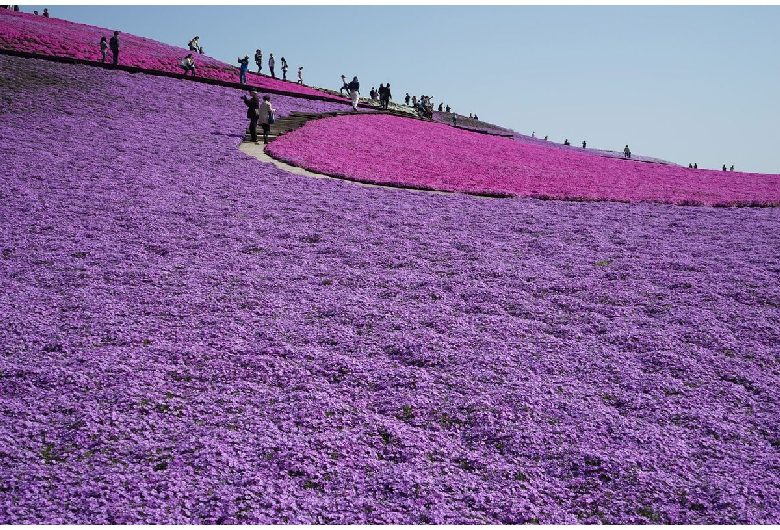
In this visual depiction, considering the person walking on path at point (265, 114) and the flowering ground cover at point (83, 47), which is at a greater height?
the flowering ground cover at point (83, 47)

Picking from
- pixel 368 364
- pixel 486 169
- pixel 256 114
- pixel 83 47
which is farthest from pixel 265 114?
pixel 83 47

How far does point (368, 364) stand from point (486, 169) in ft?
64.6

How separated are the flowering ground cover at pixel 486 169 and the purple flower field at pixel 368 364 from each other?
5.40 metres

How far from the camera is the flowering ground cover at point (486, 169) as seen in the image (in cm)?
2305

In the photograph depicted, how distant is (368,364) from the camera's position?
8930mm

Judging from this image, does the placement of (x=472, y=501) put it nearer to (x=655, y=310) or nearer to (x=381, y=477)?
(x=381, y=477)

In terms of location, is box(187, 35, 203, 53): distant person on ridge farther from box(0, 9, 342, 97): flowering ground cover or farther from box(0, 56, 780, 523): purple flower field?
box(0, 56, 780, 523): purple flower field

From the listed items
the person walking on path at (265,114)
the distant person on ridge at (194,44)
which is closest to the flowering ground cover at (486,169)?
the person walking on path at (265,114)

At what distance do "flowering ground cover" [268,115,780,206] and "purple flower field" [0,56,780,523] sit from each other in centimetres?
540

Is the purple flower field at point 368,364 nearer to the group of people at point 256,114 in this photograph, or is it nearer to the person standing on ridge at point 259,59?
the group of people at point 256,114

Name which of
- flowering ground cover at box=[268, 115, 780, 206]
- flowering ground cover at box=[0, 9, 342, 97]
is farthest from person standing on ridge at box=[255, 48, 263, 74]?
flowering ground cover at box=[268, 115, 780, 206]

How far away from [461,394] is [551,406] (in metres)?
1.31

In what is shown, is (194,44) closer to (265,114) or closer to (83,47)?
(83,47)

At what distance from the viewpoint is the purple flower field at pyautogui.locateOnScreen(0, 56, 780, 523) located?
6.23 metres
